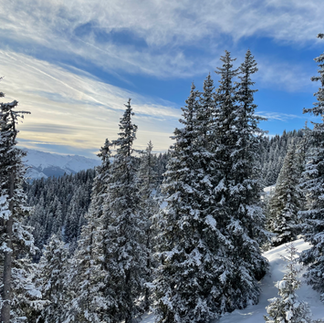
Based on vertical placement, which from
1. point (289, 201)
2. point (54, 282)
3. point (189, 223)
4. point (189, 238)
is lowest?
point (54, 282)

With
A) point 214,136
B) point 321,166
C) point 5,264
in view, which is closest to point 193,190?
point 214,136

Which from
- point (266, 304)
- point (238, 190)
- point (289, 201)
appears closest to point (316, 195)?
point (238, 190)

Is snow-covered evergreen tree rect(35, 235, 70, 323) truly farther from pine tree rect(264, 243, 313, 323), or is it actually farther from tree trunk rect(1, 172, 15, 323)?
pine tree rect(264, 243, 313, 323)

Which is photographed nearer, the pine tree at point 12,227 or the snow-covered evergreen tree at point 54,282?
the pine tree at point 12,227

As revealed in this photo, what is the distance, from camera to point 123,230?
17.2m

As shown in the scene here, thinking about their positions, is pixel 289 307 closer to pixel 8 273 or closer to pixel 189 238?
pixel 189 238

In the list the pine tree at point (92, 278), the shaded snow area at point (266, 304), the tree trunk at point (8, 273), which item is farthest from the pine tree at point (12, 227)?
the shaded snow area at point (266, 304)

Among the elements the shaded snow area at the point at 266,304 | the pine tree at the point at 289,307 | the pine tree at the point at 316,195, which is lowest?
the shaded snow area at the point at 266,304

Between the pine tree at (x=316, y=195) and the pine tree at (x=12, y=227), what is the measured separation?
14624 millimetres

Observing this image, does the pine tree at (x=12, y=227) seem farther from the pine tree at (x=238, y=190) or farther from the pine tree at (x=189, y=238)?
the pine tree at (x=238, y=190)

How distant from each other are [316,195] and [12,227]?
54.6 feet

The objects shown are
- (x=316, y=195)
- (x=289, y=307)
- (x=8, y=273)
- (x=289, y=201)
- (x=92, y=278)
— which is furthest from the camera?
(x=289, y=201)

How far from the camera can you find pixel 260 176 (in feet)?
48.1

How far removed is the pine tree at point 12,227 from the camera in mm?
10898
